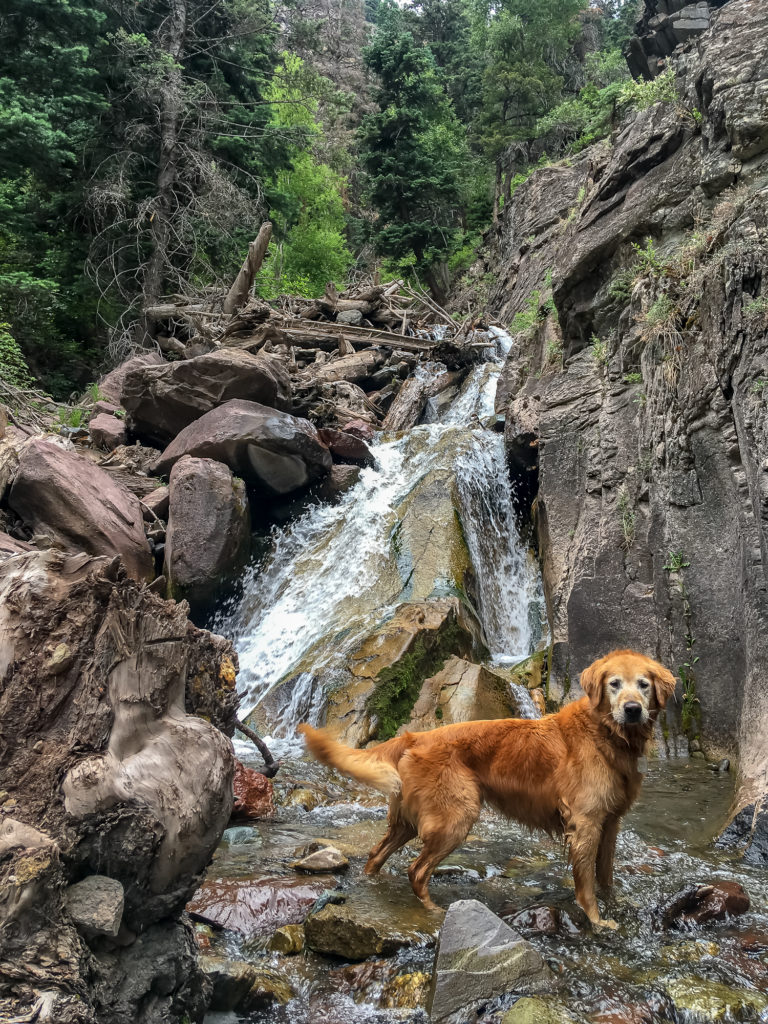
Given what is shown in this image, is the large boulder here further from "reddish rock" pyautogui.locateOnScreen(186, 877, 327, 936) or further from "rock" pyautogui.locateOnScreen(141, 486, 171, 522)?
"reddish rock" pyautogui.locateOnScreen(186, 877, 327, 936)

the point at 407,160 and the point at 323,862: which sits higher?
the point at 407,160

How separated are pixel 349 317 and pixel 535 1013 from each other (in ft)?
62.4

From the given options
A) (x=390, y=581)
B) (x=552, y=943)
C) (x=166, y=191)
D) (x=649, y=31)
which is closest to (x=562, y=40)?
(x=649, y=31)

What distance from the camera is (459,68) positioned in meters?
38.6

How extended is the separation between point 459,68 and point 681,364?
3792 centimetres

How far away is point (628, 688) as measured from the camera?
4.08m

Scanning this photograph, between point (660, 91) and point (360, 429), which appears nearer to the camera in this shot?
point (660, 91)

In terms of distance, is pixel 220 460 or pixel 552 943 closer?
pixel 552 943

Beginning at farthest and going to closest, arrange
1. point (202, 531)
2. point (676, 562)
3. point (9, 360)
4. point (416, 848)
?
point (9, 360), point (202, 531), point (676, 562), point (416, 848)

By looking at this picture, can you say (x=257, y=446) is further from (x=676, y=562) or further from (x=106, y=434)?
(x=676, y=562)

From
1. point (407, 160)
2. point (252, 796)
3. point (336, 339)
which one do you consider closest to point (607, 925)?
point (252, 796)

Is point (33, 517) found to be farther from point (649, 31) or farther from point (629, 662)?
point (649, 31)

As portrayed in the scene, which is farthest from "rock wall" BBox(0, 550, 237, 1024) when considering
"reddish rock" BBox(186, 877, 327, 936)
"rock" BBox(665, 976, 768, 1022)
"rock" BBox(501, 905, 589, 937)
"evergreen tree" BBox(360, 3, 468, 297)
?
"evergreen tree" BBox(360, 3, 468, 297)

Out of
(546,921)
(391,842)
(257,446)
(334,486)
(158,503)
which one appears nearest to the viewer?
(546,921)
